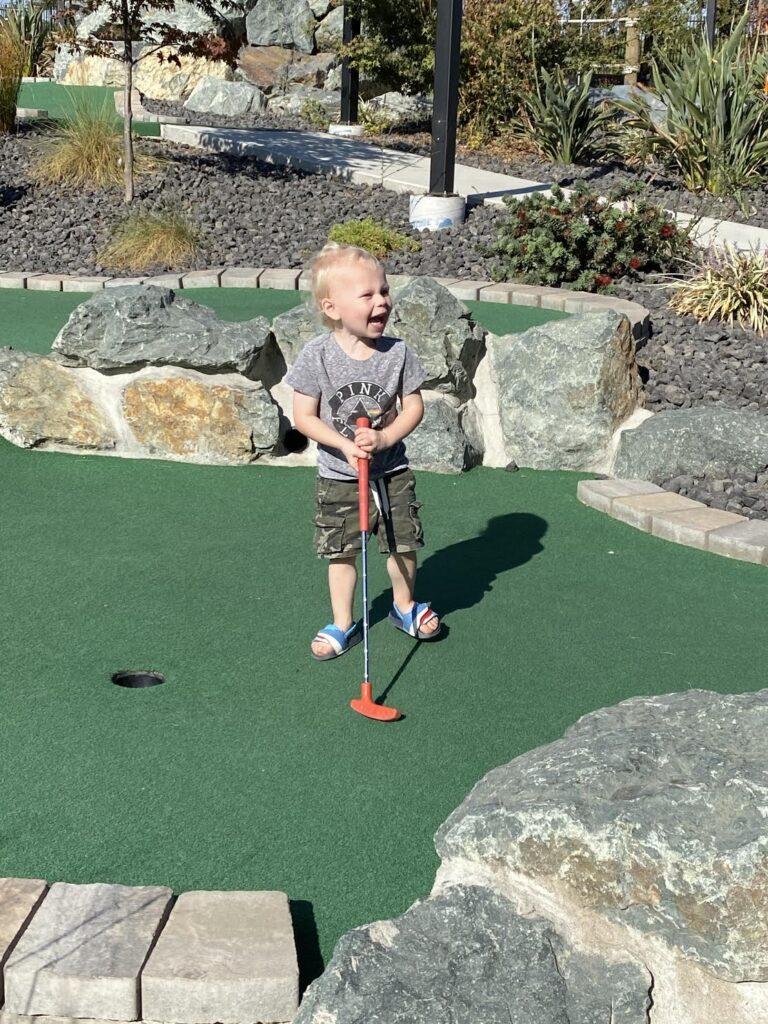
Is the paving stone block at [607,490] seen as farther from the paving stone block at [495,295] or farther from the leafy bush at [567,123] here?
the leafy bush at [567,123]

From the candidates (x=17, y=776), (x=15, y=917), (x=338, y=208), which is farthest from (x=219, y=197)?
(x=15, y=917)

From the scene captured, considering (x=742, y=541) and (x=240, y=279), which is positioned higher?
(x=240, y=279)

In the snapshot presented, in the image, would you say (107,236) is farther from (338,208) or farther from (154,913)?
(154,913)

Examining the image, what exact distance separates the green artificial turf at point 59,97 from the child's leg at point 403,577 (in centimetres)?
1019

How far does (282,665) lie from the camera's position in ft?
12.3

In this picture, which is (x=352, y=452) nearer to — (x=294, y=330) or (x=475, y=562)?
(x=475, y=562)

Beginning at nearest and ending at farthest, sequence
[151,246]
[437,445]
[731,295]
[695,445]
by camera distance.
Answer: [695,445], [437,445], [731,295], [151,246]

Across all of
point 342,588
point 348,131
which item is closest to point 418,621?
point 342,588

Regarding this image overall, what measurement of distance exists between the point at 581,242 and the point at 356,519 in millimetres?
4960

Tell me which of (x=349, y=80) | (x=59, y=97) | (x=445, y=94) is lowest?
(x=445, y=94)

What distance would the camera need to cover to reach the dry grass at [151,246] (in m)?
8.95

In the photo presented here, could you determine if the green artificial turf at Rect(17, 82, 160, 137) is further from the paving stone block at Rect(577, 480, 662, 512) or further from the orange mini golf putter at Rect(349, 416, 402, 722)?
the orange mini golf putter at Rect(349, 416, 402, 722)

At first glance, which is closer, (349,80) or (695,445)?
(695,445)

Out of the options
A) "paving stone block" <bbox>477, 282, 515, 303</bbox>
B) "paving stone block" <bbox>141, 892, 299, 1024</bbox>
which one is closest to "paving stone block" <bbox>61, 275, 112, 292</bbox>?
"paving stone block" <bbox>477, 282, 515, 303</bbox>
